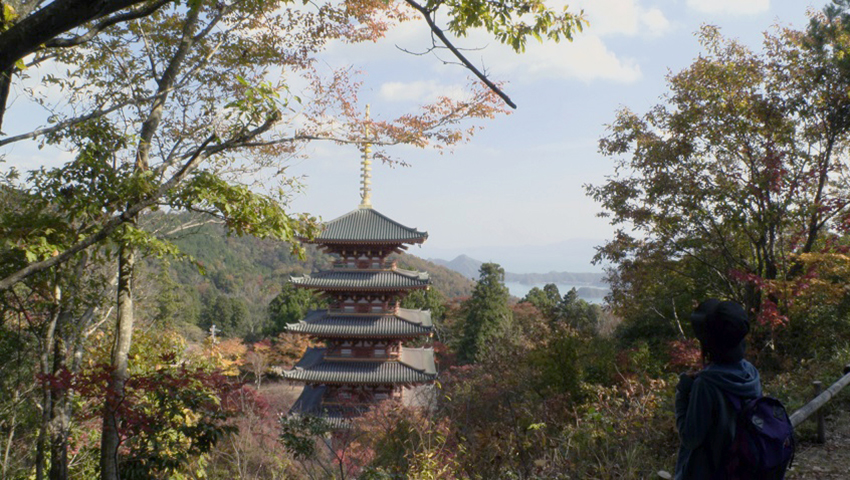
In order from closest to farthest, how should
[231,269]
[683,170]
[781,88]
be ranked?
[781,88] < [683,170] < [231,269]

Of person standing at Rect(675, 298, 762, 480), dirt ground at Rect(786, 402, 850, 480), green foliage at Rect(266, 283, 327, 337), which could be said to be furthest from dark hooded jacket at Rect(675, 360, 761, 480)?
green foliage at Rect(266, 283, 327, 337)

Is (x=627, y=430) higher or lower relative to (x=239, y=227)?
lower

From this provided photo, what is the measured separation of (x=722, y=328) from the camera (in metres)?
1.72

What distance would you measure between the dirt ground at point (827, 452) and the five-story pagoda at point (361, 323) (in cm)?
1074

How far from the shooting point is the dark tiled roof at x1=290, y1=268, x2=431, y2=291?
1481cm

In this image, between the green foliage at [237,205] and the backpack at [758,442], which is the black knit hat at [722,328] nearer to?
the backpack at [758,442]

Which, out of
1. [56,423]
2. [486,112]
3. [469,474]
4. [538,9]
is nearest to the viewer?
[538,9]

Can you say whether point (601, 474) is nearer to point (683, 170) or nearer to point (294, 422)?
point (294, 422)

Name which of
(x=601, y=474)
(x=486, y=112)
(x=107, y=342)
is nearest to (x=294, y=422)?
(x=601, y=474)

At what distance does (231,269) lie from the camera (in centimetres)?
6488

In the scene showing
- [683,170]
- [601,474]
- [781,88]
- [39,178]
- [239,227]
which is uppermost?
[781,88]

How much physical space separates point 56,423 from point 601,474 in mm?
4843

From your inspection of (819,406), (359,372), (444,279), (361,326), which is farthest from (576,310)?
(444,279)

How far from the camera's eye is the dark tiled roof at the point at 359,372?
14320 millimetres
